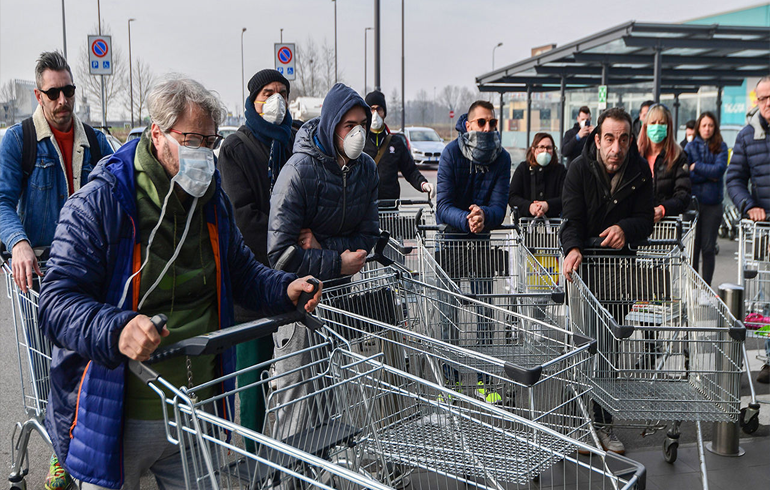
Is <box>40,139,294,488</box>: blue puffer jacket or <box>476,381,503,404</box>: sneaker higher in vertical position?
<box>40,139,294,488</box>: blue puffer jacket

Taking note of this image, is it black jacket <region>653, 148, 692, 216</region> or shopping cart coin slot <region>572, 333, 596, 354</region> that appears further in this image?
black jacket <region>653, 148, 692, 216</region>

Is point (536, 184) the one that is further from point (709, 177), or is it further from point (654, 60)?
point (654, 60)

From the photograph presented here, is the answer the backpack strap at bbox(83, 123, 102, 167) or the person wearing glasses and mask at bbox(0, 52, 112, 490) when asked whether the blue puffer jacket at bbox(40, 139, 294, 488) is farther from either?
the backpack strap at bbox(83, 123, 102, 167)

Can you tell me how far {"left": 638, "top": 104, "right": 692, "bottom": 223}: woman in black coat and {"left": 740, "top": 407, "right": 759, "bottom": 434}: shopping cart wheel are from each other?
2043 millimetres

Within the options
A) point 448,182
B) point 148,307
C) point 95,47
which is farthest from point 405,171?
point 95,47

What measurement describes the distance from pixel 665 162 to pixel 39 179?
517cm

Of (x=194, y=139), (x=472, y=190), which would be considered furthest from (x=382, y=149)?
(x=194, y=139)

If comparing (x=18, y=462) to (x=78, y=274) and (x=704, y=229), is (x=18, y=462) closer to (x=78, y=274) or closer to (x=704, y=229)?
A: (x=78, y=274)

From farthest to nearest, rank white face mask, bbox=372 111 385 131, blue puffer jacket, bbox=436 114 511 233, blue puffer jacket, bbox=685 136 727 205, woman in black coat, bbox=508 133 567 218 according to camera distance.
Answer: blue puffer jacket, bbox=685 136 727 205, white face mask, bbox=372 111 385 131, woman in black coat, bbox=508 133 567 218, blue puffer jacket, bbox=436 114 511 233

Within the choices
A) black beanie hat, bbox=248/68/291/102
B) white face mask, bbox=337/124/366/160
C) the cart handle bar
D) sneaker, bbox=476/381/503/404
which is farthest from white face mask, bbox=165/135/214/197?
black beanie hat, bbox=248/68/291/102

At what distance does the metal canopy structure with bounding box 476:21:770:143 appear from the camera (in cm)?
1359

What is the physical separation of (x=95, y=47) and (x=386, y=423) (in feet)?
53.4

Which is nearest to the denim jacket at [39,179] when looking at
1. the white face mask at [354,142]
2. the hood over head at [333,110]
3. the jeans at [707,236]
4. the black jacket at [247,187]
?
the black jacket at [247,187]

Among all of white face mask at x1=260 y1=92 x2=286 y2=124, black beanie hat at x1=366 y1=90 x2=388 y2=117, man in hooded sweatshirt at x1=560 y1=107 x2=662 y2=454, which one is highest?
black beanie hat at x1=366 y1=90 x2=388 y2=117
